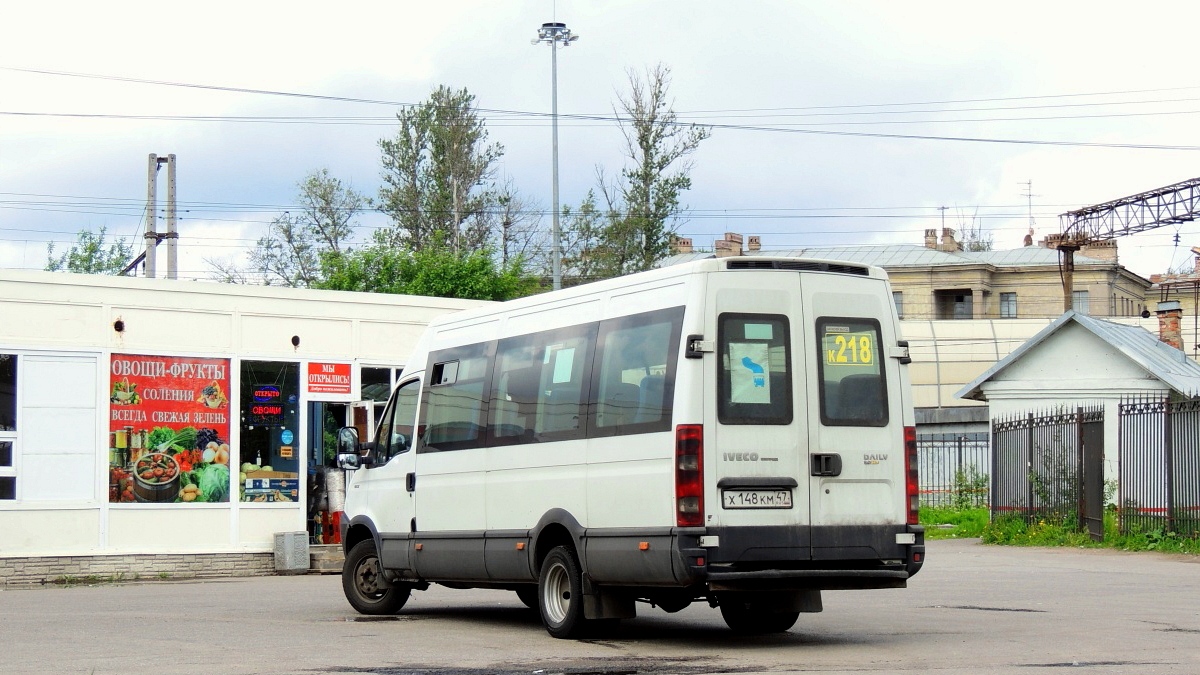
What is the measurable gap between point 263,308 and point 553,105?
21902 mm

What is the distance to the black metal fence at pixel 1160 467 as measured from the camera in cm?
2069

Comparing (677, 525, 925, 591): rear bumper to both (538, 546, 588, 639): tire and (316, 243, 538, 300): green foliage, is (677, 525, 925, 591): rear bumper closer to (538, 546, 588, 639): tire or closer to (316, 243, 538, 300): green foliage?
(538, 546, 588, 639): tire

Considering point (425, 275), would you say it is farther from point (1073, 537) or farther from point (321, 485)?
point (1073, 537)

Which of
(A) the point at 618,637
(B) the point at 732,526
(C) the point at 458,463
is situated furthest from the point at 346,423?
(B) the point at 732,526

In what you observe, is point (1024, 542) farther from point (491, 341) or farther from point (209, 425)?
point (491, 341)

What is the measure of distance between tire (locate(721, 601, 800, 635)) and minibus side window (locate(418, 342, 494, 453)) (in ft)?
7.98

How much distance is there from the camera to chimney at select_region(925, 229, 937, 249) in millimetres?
102625

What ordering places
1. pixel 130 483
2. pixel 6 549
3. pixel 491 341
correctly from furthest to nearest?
pixel 130 483, pixel 6 549, pixel 491 341

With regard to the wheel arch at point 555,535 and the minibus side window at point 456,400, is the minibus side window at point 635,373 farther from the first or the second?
the minibus side window at point 456,400

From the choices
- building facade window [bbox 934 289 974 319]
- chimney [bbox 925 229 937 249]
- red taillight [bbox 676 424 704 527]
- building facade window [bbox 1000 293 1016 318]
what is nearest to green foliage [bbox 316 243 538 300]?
red taillight [bbox 676 424 704 527]

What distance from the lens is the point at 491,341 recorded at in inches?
508

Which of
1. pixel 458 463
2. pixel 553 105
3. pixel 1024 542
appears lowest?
pixel 1024 542

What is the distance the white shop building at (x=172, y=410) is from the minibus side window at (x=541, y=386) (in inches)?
398

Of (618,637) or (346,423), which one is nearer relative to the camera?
(618,637)
